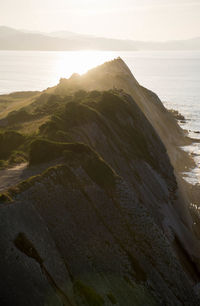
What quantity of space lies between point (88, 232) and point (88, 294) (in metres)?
3.96

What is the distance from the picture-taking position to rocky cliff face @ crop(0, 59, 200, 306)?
16875 mm

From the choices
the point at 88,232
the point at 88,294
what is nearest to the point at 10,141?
the point at 88,232

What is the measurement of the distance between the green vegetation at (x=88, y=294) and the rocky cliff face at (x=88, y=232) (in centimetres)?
5

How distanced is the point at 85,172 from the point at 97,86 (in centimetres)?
3956

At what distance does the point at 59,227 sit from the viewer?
64.1ft

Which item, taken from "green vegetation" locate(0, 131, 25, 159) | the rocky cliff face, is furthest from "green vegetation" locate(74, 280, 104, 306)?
"green vegetation" locate(0, 131, 25, 159)

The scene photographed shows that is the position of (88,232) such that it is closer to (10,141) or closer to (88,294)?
(88,294)

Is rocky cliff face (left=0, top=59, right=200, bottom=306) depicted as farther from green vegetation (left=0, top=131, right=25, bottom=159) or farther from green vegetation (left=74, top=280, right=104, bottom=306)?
green vegetation (left=0, top=131, right=25, bottom=159)

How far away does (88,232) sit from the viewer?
68.4ft

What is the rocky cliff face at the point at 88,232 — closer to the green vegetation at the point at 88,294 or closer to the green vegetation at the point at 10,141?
the green vegetation at the point at 88,294

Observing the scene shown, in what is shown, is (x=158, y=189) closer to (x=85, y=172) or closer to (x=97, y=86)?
(x=85, y=172)

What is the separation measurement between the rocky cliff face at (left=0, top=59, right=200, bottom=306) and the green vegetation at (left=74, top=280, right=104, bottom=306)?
49mm

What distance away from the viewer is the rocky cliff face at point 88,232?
664 inches

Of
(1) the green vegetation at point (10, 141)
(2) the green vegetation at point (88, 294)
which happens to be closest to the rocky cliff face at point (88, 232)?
(2) the green vegetation at point (88, 294)
